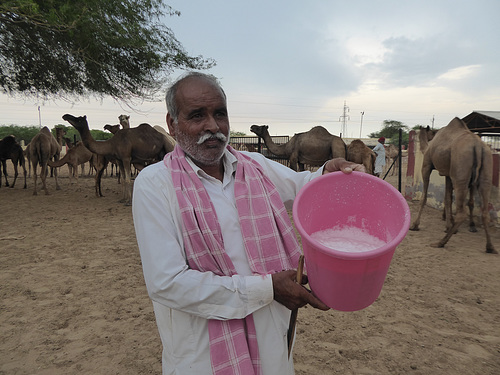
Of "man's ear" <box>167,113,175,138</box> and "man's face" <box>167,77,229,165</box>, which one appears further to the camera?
"man's ear" <box>167,113,175,138</box>

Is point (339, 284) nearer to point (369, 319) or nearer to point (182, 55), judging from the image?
point (369, 319)

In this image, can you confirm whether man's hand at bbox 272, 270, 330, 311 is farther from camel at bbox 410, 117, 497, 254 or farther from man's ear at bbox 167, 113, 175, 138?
camel at bbox 410, 117, 497, 254

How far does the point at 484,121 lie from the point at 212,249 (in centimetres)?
1230

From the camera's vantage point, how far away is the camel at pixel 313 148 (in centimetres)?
922

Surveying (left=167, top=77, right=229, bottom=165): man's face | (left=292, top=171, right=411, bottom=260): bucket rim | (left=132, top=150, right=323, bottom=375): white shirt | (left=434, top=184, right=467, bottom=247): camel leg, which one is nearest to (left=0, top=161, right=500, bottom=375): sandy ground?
(left=434, top=184, right=467, bottom=247): camel leg

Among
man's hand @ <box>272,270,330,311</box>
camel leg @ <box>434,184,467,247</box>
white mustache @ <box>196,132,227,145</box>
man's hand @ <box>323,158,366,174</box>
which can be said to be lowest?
camel leg @ <box>434,184,467,247</box>

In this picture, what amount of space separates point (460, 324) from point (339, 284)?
2765mm

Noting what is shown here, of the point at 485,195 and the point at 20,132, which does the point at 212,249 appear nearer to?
the point at 485,195

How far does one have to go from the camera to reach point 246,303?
1.24 m

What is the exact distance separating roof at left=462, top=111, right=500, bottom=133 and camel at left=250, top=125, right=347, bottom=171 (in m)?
3.54

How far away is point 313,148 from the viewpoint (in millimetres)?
9414

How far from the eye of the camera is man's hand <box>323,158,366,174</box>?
4.73 feet

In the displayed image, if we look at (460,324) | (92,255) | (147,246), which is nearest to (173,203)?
(147,246)

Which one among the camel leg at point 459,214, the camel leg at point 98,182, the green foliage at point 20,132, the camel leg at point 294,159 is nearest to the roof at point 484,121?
the camel leg at point 459,214
